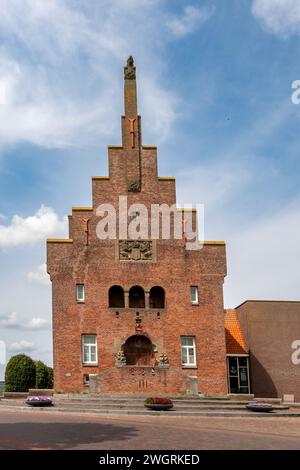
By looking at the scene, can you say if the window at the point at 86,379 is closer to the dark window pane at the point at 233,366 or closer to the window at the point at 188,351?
the window at the point at 188,351

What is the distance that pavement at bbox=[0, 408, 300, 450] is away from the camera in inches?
731

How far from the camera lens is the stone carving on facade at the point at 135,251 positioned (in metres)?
40.6

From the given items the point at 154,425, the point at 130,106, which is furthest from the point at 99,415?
the point at 130,106

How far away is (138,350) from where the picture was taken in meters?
40.0

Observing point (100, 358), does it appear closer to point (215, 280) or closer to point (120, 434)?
point (215, 280)

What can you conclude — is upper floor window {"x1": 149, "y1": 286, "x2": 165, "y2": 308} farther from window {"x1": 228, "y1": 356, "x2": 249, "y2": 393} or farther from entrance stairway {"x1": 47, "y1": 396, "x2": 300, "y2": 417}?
window {"x1": 228, "y1": 356, "x2": 249, "y2": 393}

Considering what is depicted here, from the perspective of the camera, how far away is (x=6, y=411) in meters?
31.2

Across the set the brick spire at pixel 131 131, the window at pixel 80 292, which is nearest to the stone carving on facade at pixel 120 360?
the window at pixel 80 292

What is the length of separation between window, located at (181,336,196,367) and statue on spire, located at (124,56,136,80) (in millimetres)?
18149

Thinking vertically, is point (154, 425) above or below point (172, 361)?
below

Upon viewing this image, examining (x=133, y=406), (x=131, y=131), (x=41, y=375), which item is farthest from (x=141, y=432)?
(x=41, y=375)

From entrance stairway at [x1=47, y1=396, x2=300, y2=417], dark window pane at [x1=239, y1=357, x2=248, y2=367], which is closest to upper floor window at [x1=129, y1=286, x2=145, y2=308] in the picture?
entrance stairway at [x1=47, y1=396, x2=300, y2=417]

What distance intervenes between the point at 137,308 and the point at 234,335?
9805 mm
